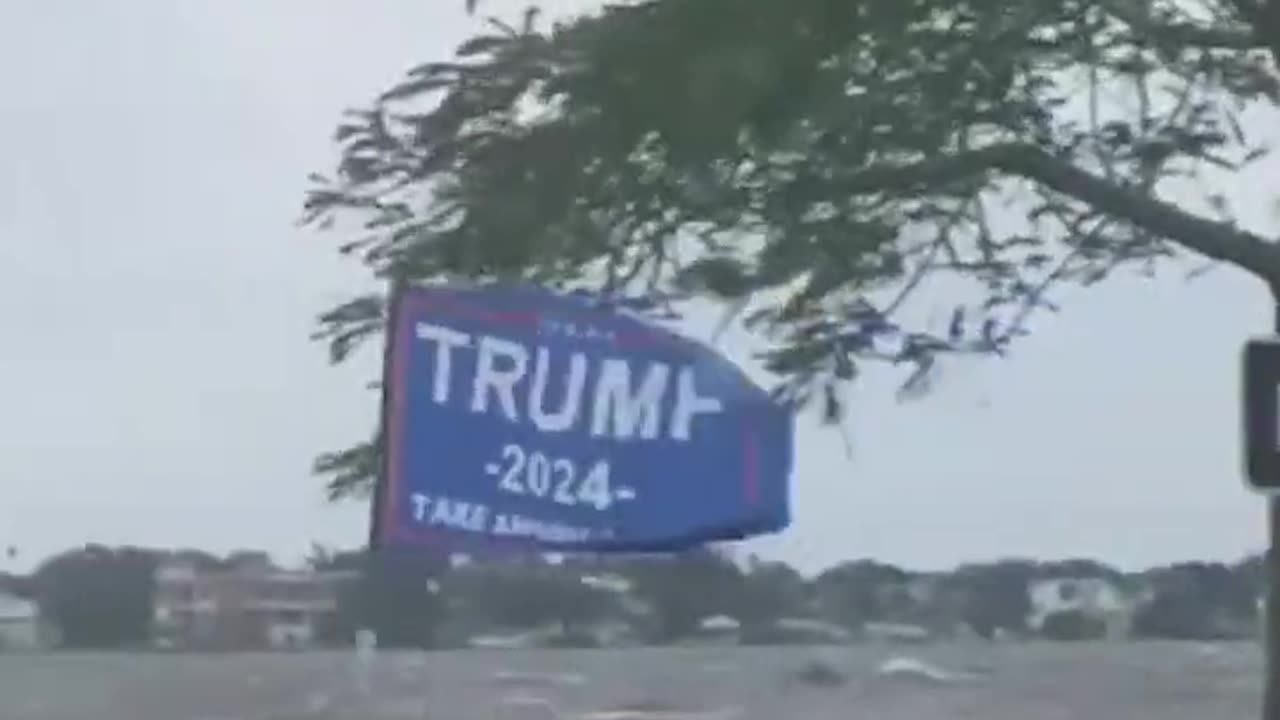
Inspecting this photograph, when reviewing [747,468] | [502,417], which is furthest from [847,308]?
[502,417]

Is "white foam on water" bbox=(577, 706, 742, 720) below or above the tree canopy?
below

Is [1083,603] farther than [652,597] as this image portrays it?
Yes

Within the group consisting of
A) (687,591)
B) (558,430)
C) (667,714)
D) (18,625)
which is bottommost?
(667,714)

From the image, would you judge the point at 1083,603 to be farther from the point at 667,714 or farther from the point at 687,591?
the point at 667,714

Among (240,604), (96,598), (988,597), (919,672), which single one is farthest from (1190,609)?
(96,598)

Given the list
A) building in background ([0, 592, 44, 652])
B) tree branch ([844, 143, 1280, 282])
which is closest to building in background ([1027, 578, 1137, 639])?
tree branch ([844, 143, 1280, 282])

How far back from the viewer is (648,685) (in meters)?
8.37

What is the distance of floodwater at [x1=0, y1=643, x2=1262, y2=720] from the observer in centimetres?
816

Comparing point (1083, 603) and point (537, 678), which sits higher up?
point (1083, 603)

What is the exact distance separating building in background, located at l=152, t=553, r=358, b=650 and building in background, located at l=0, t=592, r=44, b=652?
0.36 meters

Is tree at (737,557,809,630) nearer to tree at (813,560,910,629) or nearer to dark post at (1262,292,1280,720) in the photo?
tree at (813,560,910,629)

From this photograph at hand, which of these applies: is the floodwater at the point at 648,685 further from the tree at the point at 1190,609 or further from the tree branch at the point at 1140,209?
the tree branch at the point at 1140,209

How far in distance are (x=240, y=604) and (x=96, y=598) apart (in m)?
0.44

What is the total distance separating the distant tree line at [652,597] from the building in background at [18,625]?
0.04 metres
